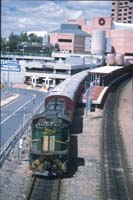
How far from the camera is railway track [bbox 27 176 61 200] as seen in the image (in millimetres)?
11781

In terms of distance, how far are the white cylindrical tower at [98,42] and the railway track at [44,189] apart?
6749 cm

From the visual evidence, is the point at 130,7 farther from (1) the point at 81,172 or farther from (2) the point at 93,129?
(2) the point at 93,129

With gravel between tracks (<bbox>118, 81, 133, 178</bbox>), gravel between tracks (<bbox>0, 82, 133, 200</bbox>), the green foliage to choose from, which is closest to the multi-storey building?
gravel between tracks (<bbox>0, 82, 133, 200</bbox>)

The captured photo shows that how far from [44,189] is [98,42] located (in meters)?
70.1

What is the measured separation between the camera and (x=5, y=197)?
11.8m

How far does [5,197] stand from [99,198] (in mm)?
2533

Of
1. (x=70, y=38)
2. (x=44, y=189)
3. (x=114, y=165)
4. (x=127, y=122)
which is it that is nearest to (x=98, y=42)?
(x=70, y=38)

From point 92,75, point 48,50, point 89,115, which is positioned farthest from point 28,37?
point 89,115

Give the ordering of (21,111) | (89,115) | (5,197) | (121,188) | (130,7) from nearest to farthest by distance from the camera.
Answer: (130,7), (5,197), (121,188), (89,115), (21,111)

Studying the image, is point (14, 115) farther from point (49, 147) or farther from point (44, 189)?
point (44, 189)

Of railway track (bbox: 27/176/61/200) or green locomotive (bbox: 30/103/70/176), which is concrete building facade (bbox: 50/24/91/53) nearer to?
green locomotive (bbox: 30/103/70/176)

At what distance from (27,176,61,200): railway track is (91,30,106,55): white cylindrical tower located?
67491mm

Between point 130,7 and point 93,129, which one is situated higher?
point 130,7

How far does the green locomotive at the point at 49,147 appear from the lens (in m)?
13.6
